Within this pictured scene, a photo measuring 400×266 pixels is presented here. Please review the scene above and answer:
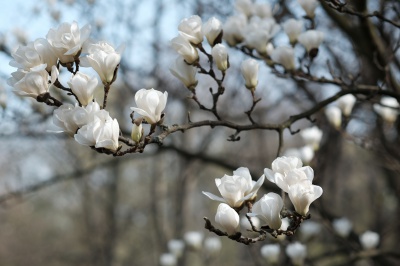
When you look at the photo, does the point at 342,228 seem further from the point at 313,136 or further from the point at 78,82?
the point at 78,82

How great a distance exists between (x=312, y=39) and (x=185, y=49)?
2.34ft

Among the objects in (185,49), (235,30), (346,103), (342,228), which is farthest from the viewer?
(342,228)

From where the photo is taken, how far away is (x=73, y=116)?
4.43 ft

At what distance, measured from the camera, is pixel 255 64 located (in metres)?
1.77

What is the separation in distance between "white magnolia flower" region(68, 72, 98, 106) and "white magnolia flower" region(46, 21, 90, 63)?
0.10 metres

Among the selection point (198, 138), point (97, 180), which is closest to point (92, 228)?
point (97, 180)

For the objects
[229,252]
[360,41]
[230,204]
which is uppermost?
[230,204]

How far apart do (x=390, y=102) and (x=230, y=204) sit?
2156 mm

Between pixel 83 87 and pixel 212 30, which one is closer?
pixel 83 87

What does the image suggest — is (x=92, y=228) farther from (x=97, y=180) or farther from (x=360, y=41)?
(x=360, y=41)

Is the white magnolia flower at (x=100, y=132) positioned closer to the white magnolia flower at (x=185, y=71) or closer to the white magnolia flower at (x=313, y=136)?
the white magnolia flower at (x=185, y=71)

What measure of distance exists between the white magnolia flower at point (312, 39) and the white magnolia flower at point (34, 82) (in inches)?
46.4

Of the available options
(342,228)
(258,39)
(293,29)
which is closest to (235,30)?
(258,39)

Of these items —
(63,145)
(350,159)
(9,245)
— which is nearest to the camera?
(63,145)
